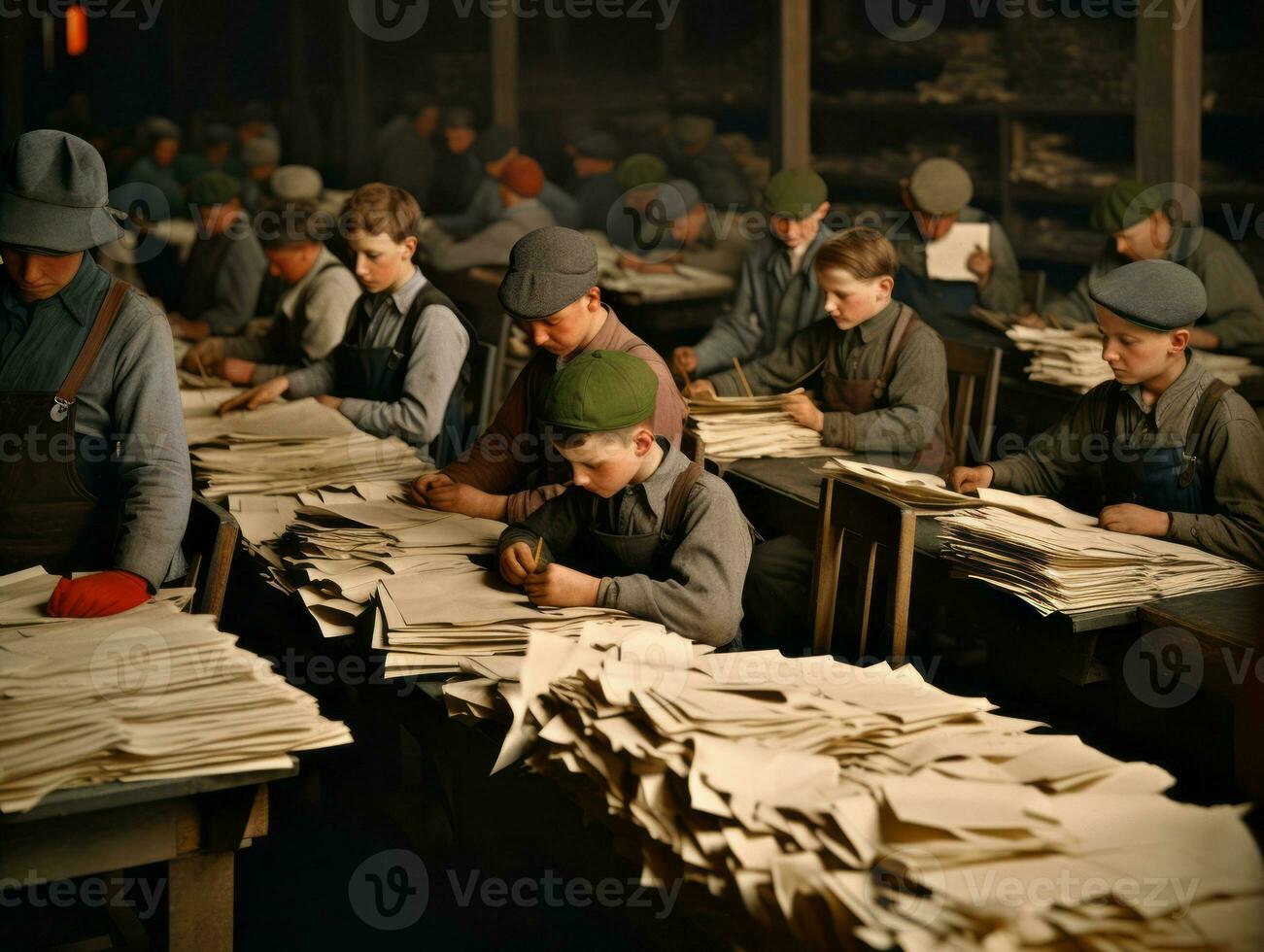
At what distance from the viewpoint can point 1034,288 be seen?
633 centimetres

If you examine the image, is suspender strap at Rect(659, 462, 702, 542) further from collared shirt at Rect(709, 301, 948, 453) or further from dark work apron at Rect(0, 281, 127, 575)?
collared shirt at Rect(709, 301, 948, 453)

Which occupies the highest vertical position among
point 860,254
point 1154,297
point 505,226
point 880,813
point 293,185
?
point 293,185

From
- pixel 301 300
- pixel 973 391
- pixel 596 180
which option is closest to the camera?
pixel 973 391

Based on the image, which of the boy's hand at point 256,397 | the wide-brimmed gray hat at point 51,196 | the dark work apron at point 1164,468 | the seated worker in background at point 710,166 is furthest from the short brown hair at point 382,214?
the seated worker in background at point 710,166

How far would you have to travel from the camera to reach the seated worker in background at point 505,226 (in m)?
8.08

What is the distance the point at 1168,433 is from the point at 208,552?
2.31 m

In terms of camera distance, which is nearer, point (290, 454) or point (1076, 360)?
point (290, 454)

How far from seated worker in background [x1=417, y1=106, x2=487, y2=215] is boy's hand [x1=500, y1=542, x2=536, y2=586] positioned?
24.8ft

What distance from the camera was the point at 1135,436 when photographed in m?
3.41

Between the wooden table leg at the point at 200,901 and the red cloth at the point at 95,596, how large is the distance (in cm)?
65

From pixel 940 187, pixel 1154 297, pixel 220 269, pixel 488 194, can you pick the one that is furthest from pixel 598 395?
pixel 488 194

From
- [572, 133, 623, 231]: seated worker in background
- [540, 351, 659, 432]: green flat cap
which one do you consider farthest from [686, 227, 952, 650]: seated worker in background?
[572, 133, 623, 231]: seated worker in background

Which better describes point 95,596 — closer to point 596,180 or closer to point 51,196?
point 51,196

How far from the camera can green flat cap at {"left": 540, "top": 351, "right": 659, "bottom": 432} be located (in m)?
2.63
